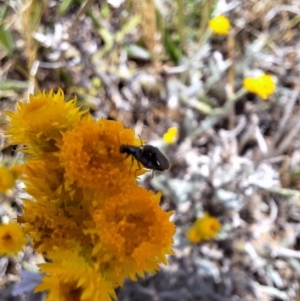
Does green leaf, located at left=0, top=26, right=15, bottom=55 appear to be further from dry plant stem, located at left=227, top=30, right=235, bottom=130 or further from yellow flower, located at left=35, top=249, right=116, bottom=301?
yellow flower, located at left=35, top=249, right=116, bottom=301

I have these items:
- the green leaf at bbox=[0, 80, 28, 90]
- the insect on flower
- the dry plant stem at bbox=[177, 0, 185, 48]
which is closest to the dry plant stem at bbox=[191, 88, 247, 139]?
the dry plant stem at bbox=[177, 0, 185, 48]

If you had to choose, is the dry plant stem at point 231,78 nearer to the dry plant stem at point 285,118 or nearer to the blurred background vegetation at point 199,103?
A: the blurred background vegetation at point 199,103

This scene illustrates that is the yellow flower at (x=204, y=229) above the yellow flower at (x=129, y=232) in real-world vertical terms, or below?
below

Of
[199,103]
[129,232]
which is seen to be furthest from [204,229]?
[129,232]

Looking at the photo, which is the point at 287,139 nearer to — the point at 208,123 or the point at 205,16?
the point at 208,123

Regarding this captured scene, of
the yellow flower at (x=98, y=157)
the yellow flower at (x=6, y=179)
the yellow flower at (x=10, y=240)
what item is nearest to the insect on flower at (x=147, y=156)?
the yellow flower at (x=98, y=157)
